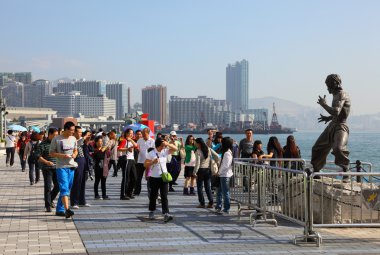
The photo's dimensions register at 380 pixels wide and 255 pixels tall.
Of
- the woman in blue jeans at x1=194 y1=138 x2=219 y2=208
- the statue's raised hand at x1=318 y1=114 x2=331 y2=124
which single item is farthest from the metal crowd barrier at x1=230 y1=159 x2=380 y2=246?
the woman in blue jeans at x1=194 y1=138 x2=219 y2=208

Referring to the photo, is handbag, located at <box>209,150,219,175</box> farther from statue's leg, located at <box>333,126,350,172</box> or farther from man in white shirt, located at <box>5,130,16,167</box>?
man in white shirt, located at <box>5,130,16,167</box>

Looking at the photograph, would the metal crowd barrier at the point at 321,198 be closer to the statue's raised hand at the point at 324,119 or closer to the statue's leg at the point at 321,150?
the statue's leg at the point at 321,150

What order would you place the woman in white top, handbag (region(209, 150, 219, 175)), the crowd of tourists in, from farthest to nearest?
handbag (region(209, 150, 219, 175))
the crowd of tourists
the woman in white top

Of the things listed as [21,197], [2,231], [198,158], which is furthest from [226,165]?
[21,197]

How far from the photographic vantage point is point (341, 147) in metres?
12.0

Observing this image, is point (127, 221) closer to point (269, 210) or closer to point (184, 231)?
point (184, 231)

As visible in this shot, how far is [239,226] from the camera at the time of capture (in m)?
10.7

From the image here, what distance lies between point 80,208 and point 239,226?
4.02m

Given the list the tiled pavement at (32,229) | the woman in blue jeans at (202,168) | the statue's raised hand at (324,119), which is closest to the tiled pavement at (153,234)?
the tiled pavement at (32,229)

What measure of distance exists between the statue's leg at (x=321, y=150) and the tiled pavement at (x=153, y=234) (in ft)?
6.25

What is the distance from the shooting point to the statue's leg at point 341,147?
39.5 ft

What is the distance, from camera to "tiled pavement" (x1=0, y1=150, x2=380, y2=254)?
27.9ft

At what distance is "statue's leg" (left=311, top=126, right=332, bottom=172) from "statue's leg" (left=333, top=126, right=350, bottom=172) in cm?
27

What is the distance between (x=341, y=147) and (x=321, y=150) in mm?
561
